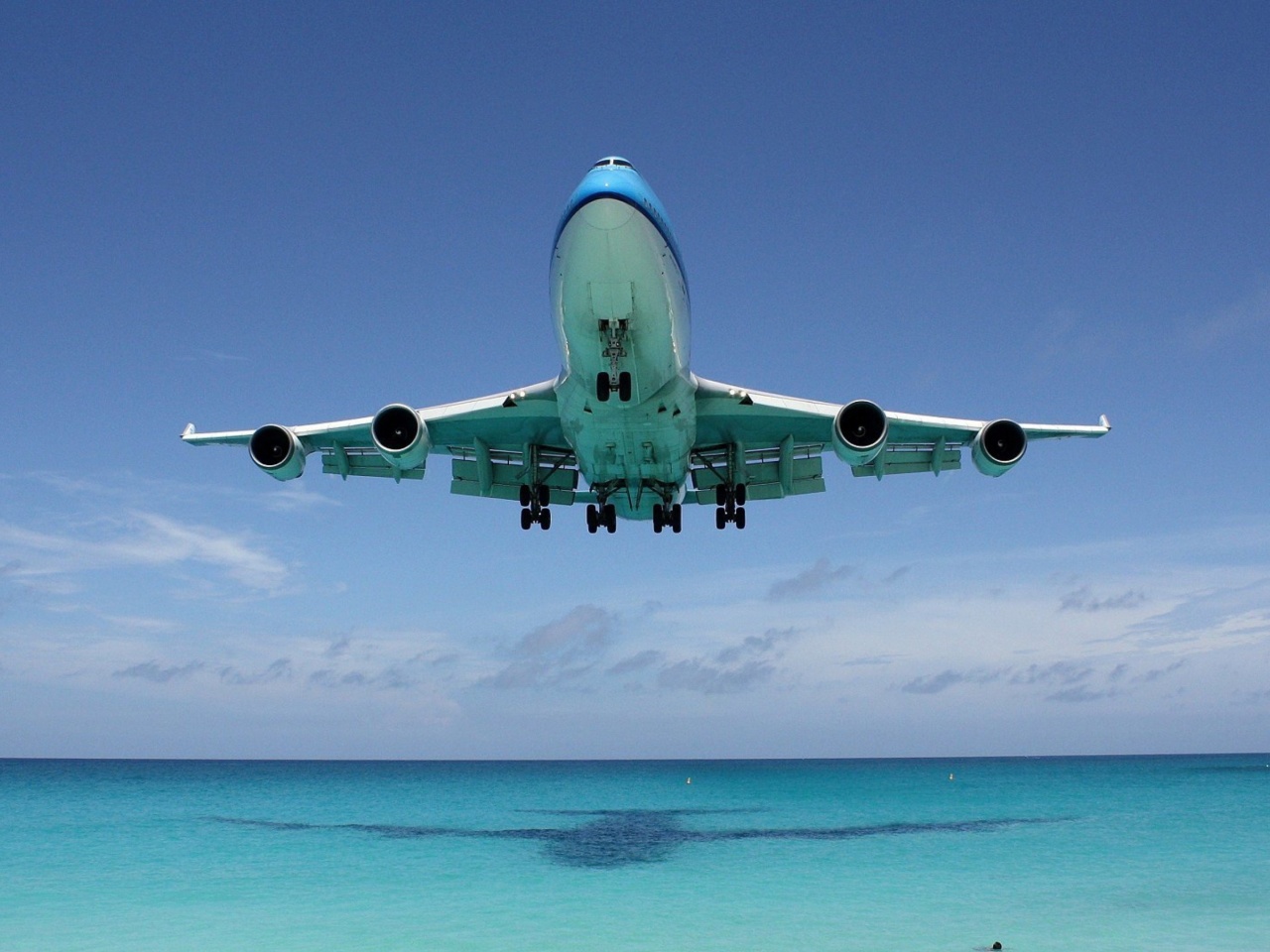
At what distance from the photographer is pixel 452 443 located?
88.8ft

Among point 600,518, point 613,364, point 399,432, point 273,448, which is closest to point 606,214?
point 613,364

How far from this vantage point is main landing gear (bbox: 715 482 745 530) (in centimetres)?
2817

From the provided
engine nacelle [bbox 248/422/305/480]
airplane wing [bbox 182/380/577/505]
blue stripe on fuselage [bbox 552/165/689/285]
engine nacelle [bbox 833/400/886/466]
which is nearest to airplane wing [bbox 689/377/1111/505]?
engine nacelle [bbox 833/400/886/466]

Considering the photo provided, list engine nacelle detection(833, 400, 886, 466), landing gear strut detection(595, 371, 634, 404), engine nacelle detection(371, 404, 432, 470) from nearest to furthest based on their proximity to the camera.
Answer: landing gear strut detection(595, 371, 634, 404) → engine nacelle detection(833, 400, 886, 466) → engine nacelle detection(371, 404, 432, 470)

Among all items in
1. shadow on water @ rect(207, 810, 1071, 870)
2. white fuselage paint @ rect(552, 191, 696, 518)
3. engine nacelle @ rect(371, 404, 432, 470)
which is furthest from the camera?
shadow on water @ rect(207, 810, 1071, 870)

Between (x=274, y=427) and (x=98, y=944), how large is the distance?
20.1 metres

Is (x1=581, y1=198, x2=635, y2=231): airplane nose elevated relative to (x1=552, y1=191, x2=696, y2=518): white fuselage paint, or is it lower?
elevated

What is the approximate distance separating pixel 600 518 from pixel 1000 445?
397 inches

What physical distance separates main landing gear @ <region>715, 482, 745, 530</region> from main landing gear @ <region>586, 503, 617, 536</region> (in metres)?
2.81

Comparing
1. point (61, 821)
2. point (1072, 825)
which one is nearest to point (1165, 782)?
point (1072, 825)

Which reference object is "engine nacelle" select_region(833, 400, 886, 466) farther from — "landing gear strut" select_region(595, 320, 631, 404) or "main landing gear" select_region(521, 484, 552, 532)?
"main landing gear" select_region(521, 484, 552, 532)

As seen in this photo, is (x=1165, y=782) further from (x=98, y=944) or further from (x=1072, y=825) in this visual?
(x=98, y=944)

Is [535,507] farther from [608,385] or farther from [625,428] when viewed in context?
[608,385]

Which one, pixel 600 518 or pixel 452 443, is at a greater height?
pixel 452 443
